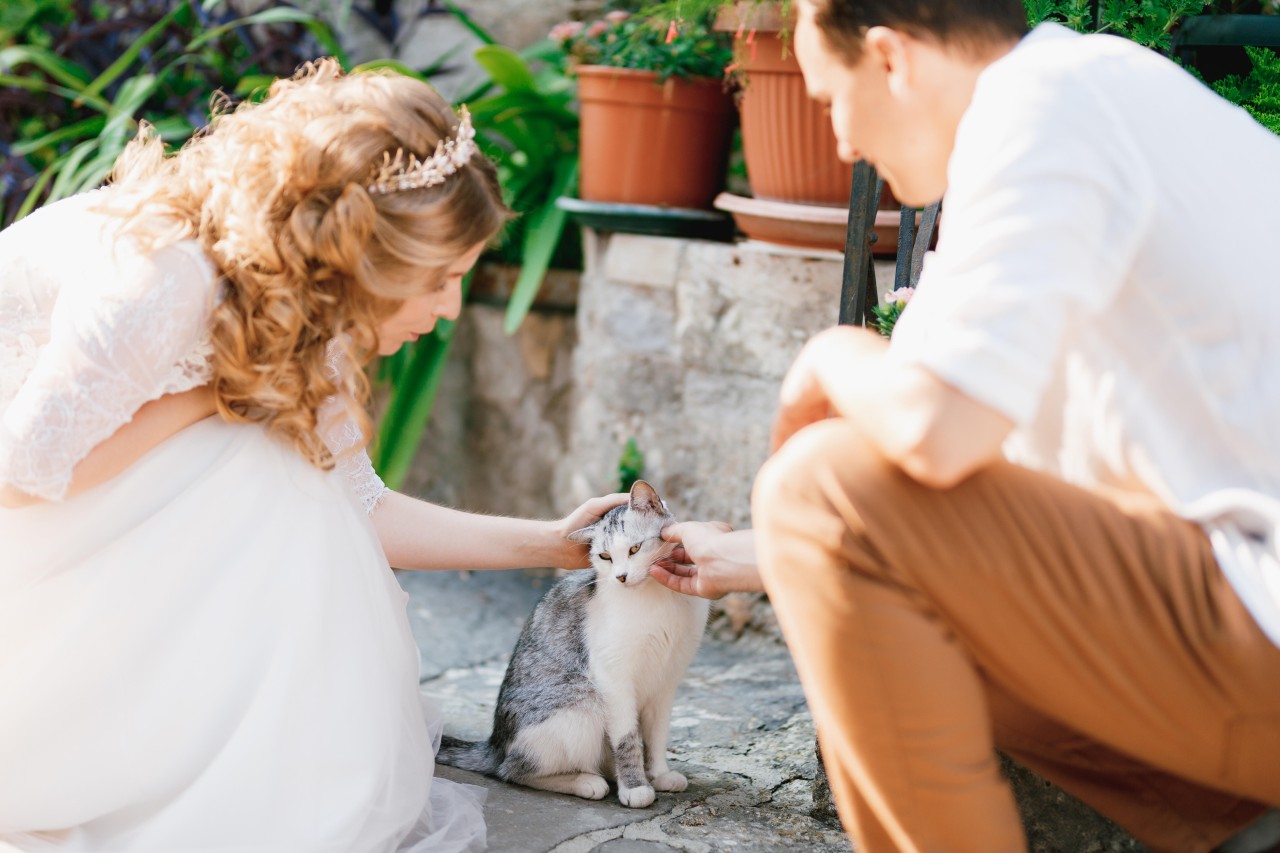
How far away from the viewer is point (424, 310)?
5.64 ft

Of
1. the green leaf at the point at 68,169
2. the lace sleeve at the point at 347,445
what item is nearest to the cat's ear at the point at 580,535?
the lace sleeve at the point at 347,445

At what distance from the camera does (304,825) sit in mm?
1605

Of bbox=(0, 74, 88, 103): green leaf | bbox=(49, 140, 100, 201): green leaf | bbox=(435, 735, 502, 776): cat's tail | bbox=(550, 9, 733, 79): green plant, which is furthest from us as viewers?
bbox=(0, 74, 88, 103): green leaf

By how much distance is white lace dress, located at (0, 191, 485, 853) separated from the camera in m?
1.56

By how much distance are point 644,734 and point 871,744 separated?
99 centimetres

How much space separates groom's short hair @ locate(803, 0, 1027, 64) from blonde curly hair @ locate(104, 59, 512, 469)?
57cm

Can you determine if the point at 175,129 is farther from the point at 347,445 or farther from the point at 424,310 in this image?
the point at 424,310

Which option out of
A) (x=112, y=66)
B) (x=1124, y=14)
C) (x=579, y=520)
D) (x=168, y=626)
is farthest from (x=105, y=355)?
(x=112, y=66)

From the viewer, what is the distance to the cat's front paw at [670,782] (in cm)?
213

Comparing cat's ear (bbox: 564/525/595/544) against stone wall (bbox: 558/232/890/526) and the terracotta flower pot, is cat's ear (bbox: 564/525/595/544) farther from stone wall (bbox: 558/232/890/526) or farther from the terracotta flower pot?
the terracotta flower pot

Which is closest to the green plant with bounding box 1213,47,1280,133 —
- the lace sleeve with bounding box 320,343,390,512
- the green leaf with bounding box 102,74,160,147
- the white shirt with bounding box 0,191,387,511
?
the lace sleeve with bounding box 320,343,390,512

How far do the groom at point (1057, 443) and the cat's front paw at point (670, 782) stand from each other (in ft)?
2.50

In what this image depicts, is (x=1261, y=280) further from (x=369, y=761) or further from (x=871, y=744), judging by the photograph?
(x=369, y=761)

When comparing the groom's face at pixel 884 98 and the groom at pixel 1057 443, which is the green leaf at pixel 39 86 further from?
the groom at pixel 1057 443
